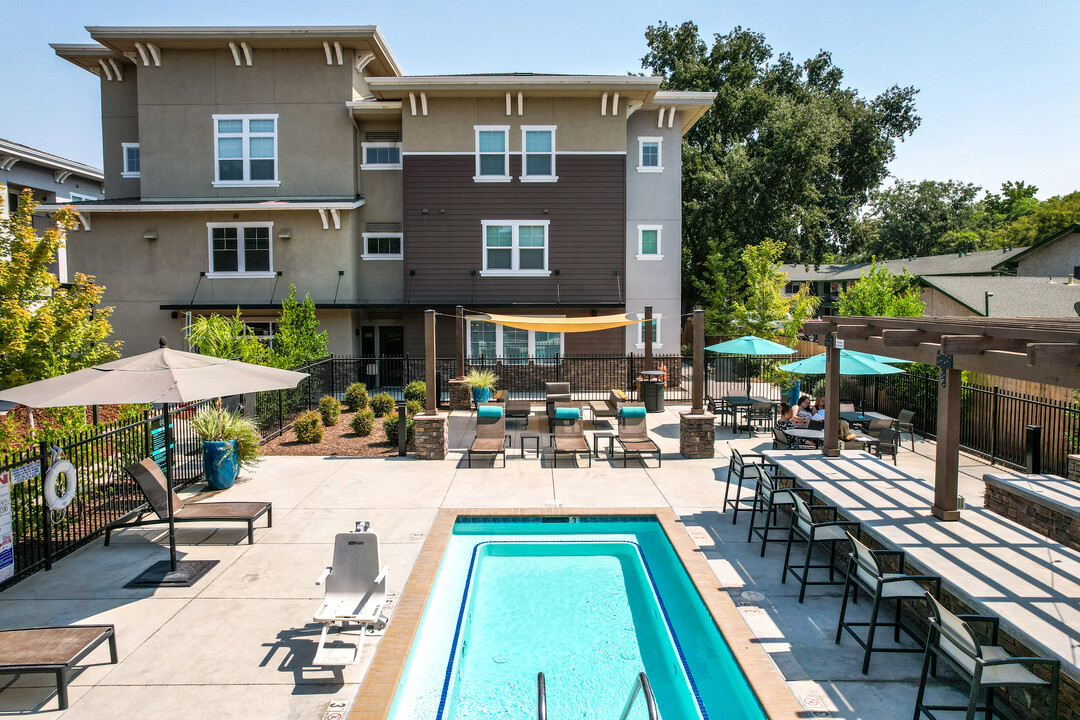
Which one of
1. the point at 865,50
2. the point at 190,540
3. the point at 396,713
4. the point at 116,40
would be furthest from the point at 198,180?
the point at 865,50

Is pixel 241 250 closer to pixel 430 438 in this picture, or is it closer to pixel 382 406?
pixel 382 406

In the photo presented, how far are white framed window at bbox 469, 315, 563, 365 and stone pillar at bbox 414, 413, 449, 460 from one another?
392 inches

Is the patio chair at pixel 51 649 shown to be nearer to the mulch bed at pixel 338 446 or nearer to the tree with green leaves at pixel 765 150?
the mulch bed at pixel 338 446

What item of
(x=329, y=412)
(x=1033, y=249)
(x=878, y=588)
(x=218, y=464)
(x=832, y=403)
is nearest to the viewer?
(x=878, y=588)

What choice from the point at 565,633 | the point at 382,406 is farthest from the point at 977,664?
the point at 382,406

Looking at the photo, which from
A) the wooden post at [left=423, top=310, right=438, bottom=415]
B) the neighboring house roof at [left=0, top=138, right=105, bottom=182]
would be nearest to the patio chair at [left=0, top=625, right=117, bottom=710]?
the wooden post at [left=423, top=310, right=438, bottom=415]

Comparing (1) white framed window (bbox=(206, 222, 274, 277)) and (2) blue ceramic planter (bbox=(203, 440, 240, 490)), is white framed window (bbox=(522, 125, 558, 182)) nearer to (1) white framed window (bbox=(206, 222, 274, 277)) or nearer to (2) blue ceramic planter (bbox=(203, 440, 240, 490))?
(1) white framed window (bbox=(206, 222, 274, 277))

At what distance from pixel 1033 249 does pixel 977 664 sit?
35.8 meters

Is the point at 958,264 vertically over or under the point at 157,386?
over

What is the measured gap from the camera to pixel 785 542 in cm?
820

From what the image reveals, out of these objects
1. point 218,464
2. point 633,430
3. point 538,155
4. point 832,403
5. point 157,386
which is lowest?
point 218,464

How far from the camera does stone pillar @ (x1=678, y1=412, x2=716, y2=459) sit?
13.0 m

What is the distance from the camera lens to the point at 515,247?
2238 centimetres

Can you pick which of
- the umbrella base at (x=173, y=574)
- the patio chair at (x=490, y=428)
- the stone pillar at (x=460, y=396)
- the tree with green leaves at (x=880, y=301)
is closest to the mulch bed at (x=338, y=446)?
the patio chair at (x=490, y=428)
